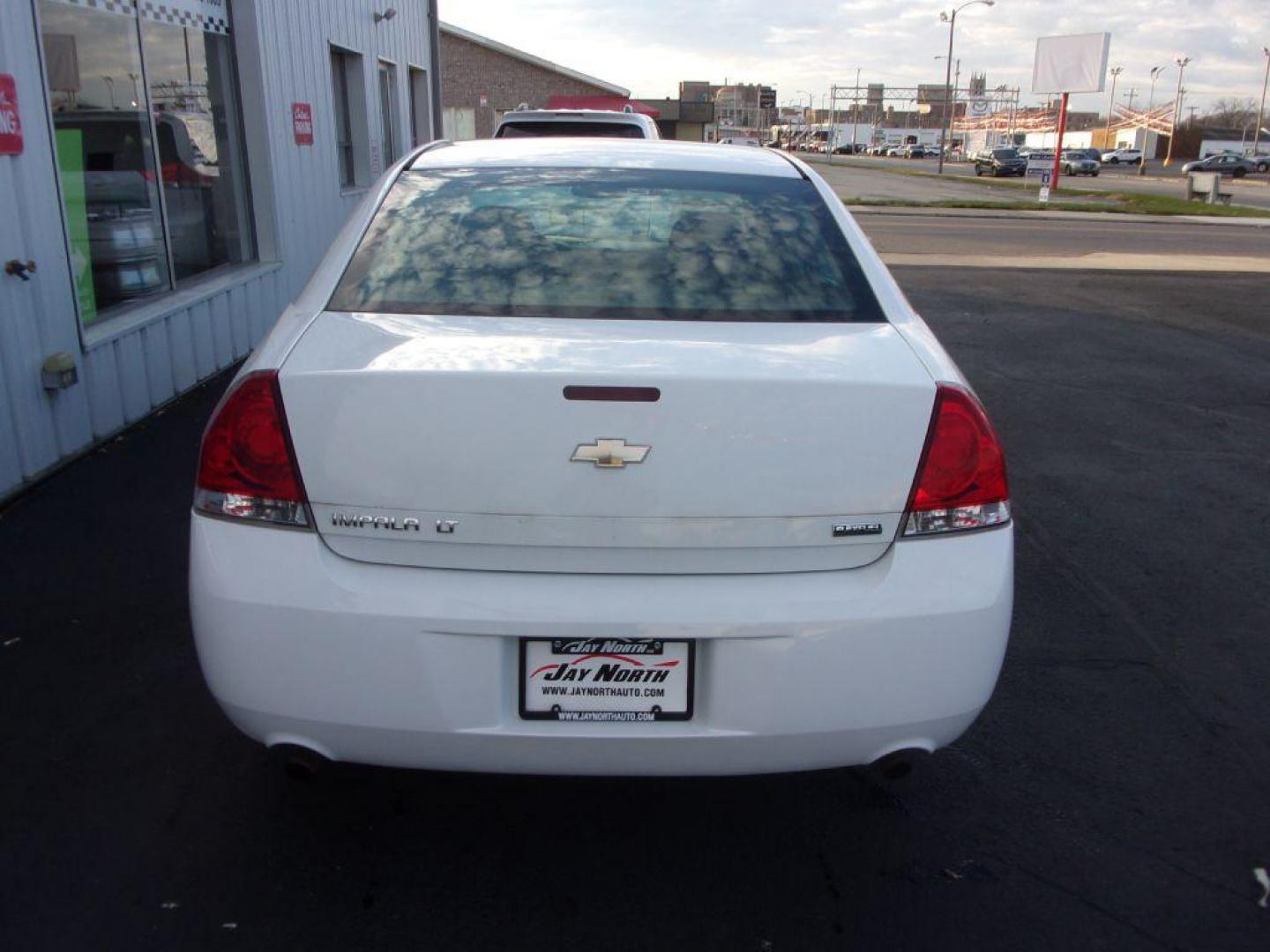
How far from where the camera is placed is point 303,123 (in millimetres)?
9844

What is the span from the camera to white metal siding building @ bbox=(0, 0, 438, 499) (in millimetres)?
5332

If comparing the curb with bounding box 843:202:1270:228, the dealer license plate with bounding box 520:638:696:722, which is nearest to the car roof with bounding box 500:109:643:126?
the dealer license plate with bounding box 520:638:696:722

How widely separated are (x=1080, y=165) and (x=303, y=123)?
190ft

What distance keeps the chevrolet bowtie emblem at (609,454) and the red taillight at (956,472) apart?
60 cm

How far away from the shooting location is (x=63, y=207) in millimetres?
5695

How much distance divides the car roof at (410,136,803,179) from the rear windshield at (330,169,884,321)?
6cm

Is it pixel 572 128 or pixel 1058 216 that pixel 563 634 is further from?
pixel 1058 216

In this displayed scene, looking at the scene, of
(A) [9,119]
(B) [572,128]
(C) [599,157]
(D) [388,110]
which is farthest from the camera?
(D) [388,110]

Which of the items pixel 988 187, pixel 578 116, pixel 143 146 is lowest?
pixel 988 187

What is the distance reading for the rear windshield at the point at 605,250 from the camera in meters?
2.80

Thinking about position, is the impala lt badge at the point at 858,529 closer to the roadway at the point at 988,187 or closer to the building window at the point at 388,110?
the building window at the point at 388,110

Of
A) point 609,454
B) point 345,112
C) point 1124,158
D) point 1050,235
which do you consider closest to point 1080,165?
point 1124,158

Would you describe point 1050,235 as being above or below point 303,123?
below

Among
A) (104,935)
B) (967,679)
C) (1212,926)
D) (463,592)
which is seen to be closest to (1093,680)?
(1212,926)
